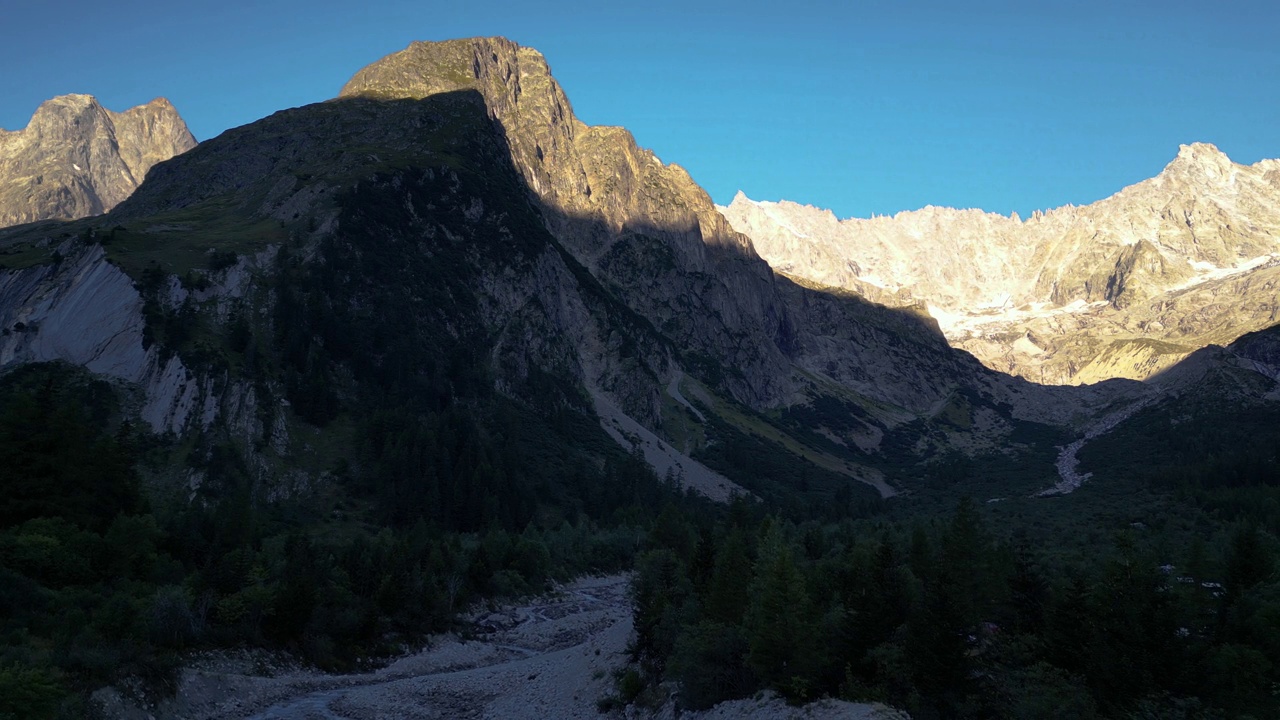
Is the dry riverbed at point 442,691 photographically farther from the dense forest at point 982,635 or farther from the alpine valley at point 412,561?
the dense forest at point 982,635

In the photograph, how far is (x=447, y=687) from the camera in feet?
240

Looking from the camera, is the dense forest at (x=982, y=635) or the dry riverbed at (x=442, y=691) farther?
the dry riverbed at (x=442, y=691)

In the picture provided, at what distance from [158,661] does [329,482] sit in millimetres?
86647

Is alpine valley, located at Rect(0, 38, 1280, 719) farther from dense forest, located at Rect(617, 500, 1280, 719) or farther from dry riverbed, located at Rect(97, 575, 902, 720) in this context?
dry riverbed, located at Rect(97, 575, 902, 720)

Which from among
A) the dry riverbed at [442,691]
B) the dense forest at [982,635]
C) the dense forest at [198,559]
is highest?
the dense forest at [982,635]

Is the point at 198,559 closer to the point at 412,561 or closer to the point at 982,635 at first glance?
the point at 412,561

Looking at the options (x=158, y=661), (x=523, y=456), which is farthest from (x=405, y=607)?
(x=523, y=456)

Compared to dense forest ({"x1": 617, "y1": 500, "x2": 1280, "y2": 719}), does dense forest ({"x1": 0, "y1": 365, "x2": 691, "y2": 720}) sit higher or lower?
lower

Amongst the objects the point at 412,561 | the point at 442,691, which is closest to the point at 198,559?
the point at 412,561

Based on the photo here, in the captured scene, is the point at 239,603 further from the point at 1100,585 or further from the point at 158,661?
the point at 1100,585

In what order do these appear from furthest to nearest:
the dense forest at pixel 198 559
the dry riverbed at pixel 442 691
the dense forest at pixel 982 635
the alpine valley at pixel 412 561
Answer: the dense forest at pixel 198 559, the dry riverbed at pixel 442 691, the alpine valley at pixel 412 561, the dense forest at pixel 982 635

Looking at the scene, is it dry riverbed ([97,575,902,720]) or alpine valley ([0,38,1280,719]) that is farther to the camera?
dry riverbed ([97,575,902,720])

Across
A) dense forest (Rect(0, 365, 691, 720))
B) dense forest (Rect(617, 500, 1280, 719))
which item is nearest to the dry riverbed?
dense forest (Rect(617, 500, 1280, 719))

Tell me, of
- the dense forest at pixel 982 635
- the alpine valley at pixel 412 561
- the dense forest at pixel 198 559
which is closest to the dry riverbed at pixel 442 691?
the alpine valley at pixel 412 561
